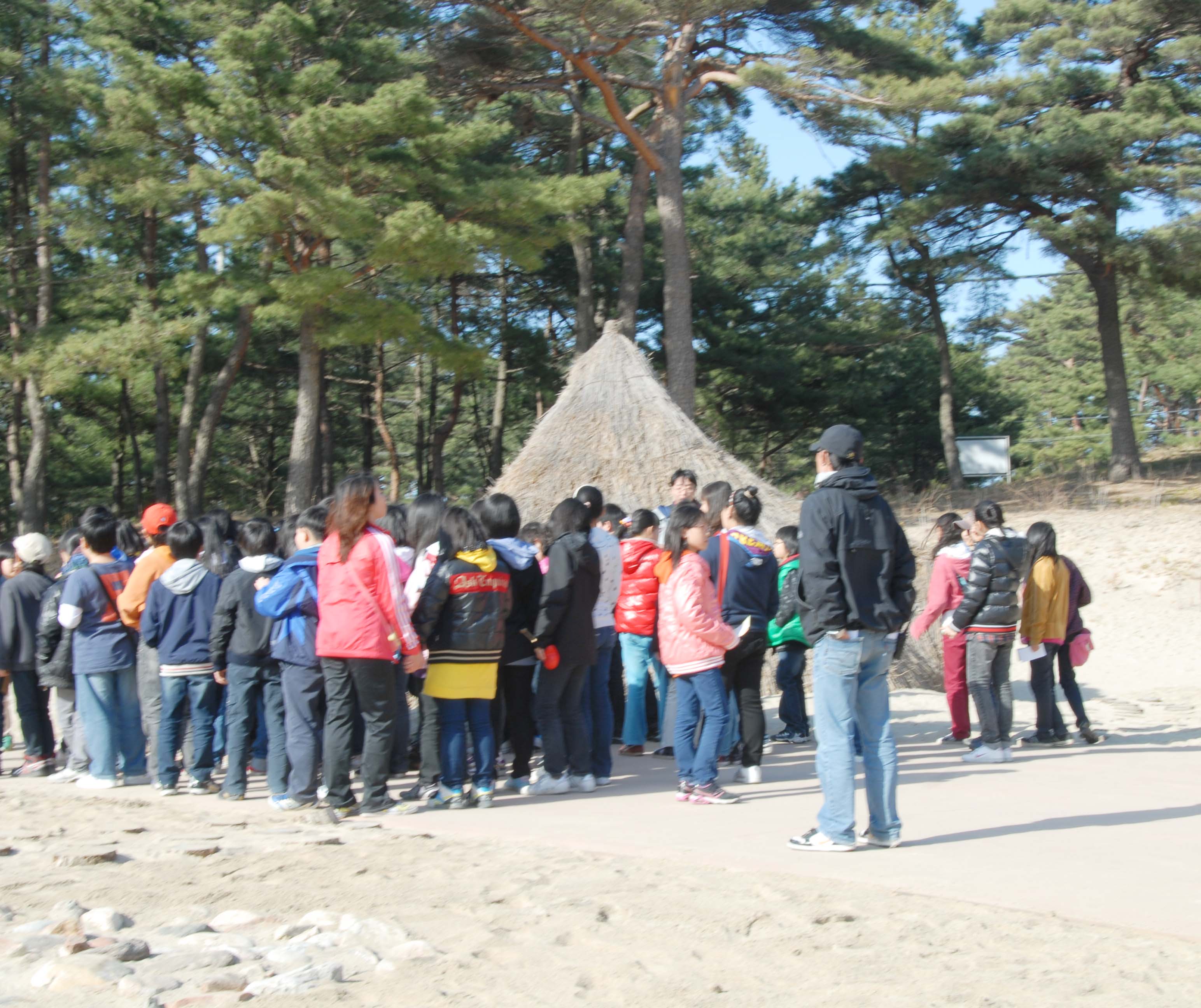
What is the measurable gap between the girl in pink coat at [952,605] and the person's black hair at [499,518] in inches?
128

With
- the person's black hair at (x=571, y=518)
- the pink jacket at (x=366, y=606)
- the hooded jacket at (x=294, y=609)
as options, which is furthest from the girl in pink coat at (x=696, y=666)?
the hooded jacket at (x=294, y=609)

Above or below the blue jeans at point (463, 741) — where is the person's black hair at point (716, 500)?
above

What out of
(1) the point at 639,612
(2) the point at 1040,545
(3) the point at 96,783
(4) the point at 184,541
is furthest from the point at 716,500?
(3) the point at 96,783

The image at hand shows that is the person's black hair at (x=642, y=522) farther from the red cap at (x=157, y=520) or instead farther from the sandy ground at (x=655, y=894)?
the red cap at (x=157, y=520)

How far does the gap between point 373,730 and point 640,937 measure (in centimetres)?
261

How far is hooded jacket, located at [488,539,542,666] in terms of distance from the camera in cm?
654

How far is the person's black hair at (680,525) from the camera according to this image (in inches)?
259

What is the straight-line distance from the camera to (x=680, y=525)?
6.61 meters

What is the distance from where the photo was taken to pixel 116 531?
301 inches

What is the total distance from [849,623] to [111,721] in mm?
Result: 4973

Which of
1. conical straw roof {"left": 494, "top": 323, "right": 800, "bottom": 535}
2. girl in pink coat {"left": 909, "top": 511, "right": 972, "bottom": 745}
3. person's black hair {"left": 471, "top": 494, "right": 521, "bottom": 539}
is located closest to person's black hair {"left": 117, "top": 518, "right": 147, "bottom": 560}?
person's black hair {"left": 471, "top": 494, "right": 521, "bottom": 539}

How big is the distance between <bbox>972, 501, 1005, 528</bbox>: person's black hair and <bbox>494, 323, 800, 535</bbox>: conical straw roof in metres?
3.63

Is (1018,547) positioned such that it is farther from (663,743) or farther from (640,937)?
(640,937)

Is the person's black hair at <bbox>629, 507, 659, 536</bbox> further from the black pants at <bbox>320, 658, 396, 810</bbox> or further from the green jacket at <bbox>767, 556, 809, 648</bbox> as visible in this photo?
the black pants at <bbox>320, 658, 396, 810</bbox>
